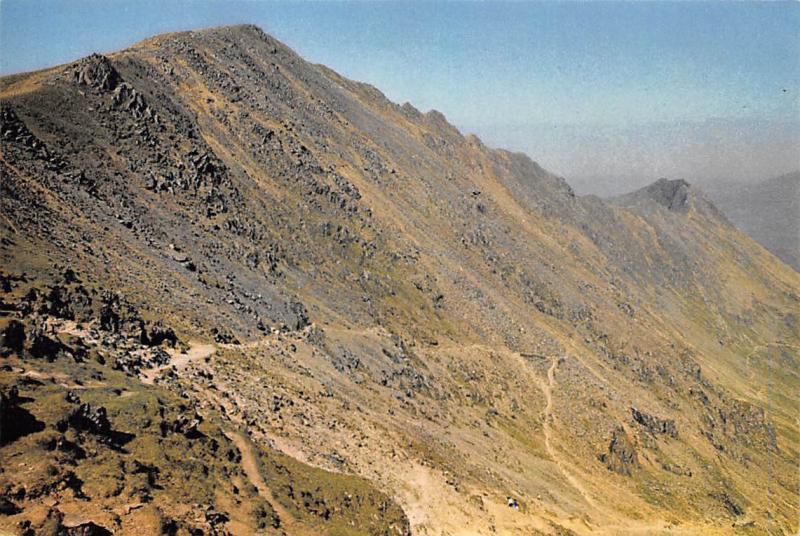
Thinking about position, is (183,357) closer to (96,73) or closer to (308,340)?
(308,340)

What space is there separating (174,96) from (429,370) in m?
Result: 50.2

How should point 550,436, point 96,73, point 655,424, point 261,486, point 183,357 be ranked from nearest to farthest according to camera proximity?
point 261,486, point 183,357, point 96,73, point 550,436, point 655,424

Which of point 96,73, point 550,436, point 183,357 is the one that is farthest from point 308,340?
Result: point 96,73

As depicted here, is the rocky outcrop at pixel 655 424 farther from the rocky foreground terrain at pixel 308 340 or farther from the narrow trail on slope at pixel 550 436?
the narrow trail on slope at pixel 550 436

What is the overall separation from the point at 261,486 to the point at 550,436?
50.3m

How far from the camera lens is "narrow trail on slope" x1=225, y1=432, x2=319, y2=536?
2744 centimetres

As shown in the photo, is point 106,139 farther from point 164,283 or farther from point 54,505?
point 54,505

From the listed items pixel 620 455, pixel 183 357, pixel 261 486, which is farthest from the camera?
pixel 620 455

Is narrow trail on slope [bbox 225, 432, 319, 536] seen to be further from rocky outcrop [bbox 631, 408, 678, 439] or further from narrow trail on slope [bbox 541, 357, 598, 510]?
rocky outcrop [bbox 631, 408, 678, 439]

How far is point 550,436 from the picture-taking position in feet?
233

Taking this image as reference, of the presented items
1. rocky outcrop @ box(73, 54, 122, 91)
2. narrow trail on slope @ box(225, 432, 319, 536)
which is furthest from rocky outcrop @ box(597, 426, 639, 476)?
rocky outcrop @ box(73, 54, 122, 91)

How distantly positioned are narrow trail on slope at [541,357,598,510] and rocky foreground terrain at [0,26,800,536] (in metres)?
0.41

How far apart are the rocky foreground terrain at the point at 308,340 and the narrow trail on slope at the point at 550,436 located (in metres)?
0.41

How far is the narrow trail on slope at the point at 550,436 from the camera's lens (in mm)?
60897
